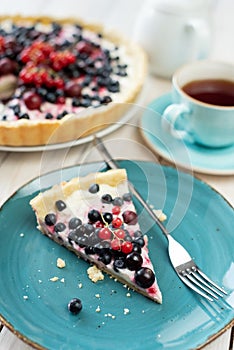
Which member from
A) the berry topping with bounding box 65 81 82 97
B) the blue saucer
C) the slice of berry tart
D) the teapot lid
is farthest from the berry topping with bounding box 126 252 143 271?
the teapot lid

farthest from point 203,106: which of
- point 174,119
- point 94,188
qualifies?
point 94,188

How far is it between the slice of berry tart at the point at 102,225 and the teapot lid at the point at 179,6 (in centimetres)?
78

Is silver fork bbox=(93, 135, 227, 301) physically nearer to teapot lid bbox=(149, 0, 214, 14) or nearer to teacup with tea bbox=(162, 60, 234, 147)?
teacup with tea bbox=(162, 60, 234, 147)

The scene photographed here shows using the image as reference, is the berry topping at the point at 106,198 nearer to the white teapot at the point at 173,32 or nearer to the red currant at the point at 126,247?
the red currant at the point at 126,247

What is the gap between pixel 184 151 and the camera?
148 cm

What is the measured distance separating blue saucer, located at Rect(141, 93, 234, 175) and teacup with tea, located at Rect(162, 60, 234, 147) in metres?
0.02

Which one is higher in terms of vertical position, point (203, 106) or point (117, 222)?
point (203, 106)

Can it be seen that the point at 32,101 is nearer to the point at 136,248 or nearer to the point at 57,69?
the point at 57,69

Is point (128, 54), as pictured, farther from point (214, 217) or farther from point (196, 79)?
point (214, 217)

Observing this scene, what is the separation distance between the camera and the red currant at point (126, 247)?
1.14 meters

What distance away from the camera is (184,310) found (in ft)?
3.40

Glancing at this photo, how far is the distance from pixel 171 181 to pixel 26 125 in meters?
0.44

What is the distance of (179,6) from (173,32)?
3.5 inches

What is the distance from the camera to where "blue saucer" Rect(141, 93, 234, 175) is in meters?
1.46
